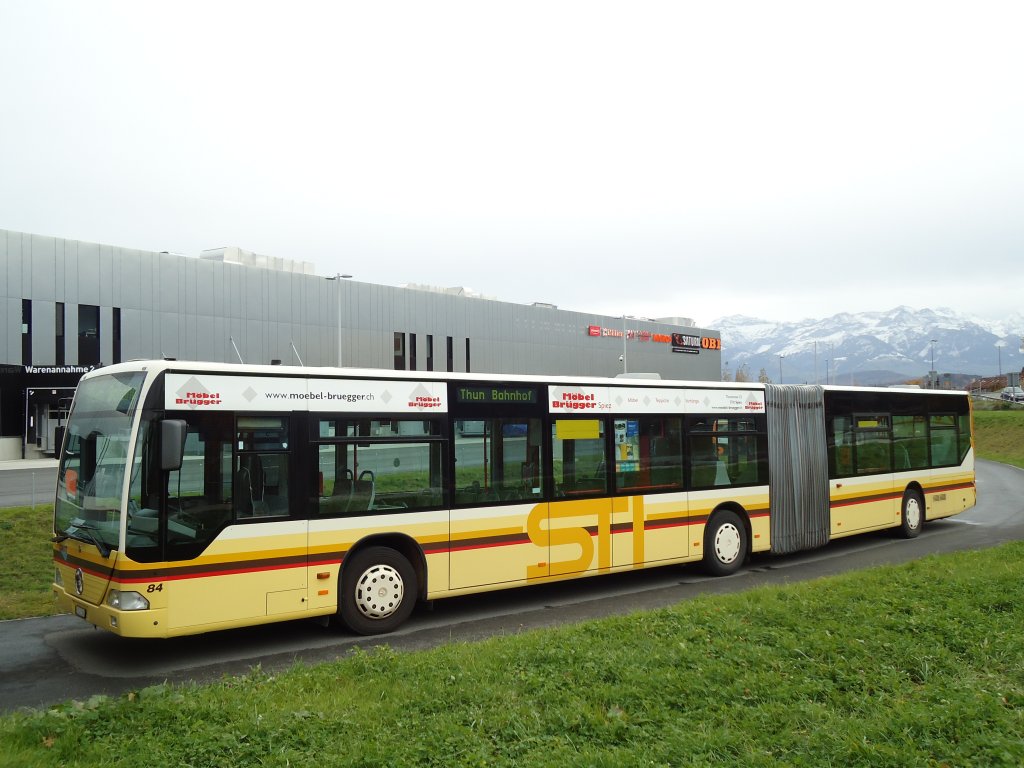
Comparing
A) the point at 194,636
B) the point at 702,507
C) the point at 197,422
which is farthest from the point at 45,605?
the point at 702,507

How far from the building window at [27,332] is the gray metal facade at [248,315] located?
6.8 inches

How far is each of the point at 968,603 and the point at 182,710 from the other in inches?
266

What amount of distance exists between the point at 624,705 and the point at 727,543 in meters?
7.41

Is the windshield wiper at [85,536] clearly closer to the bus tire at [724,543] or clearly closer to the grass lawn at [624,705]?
the grass lawn at [624,705]

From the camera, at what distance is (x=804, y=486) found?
1360 centimetres

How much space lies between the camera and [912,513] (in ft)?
52.8

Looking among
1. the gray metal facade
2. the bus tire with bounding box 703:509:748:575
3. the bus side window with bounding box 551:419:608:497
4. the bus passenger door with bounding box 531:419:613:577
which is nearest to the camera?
the bus passenger door with bounding box 531:419:613:577

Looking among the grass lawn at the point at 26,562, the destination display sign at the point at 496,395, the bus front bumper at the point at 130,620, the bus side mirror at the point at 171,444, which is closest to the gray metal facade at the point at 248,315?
the grass lawn at the point at 26,562

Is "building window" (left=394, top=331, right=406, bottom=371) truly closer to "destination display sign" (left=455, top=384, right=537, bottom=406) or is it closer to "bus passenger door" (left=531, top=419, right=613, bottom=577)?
"bus passenger door" (left=531, top=419, right=613, bottom=577)

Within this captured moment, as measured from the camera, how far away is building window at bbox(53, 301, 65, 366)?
40.3 m

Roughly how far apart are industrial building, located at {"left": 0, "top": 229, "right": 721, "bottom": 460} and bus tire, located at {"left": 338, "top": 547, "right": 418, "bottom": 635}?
115 feet

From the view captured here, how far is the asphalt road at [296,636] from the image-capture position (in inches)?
296

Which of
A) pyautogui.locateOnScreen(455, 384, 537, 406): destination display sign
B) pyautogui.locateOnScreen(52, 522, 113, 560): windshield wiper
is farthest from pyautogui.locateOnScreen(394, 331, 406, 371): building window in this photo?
pyautogui.locateOnScreen(52, 522, 113, 560): windshield wiper

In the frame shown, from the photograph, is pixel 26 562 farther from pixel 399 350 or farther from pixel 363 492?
pixel 399 350
